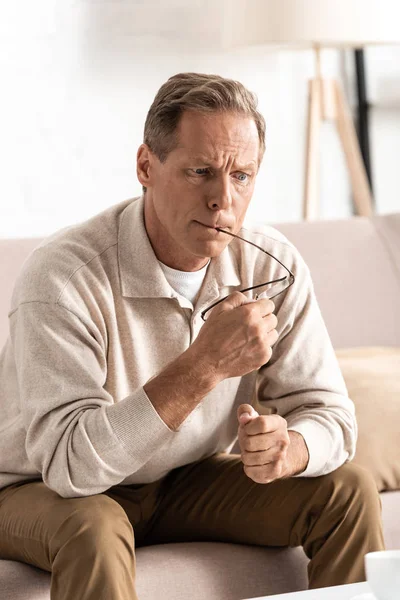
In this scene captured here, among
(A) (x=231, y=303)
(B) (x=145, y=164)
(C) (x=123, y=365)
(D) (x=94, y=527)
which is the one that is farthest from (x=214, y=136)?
(D) (x=94, y=527)

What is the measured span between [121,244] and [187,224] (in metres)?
0.14

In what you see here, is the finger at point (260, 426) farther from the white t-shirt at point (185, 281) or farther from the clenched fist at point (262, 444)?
the white t-shirt at point (185, 281)

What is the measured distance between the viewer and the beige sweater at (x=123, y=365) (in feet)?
4.83

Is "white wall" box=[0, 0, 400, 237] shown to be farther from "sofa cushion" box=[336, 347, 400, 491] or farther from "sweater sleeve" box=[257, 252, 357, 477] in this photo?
"sweater sleeve" box=[257, 252, 357, 477]

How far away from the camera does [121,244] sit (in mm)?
1677

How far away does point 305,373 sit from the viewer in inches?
69.1

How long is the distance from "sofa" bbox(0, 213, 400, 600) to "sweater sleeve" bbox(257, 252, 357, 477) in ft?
0.60

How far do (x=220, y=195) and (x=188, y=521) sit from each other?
0.57 meters

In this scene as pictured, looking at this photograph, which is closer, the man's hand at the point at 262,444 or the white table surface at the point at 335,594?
the white table surface at the point at 335,594

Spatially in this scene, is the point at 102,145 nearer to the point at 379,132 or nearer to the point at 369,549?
the point at 379,132

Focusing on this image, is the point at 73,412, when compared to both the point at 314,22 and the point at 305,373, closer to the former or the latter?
the point at 305,373

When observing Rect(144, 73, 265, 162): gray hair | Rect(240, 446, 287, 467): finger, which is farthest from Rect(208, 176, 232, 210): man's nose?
Rect(240, 446, 287, 467): finger

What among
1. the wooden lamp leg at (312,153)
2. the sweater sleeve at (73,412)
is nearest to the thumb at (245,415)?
the sweater sleeve at (73,412)

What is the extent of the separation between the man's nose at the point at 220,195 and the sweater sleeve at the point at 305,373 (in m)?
0.27
